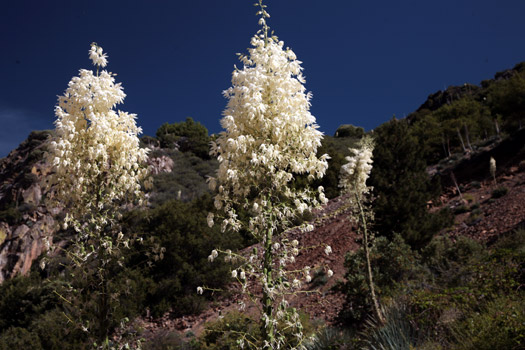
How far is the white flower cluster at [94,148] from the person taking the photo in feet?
10.7

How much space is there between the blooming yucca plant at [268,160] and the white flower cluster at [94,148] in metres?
1.13

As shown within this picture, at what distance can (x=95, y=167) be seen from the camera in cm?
327

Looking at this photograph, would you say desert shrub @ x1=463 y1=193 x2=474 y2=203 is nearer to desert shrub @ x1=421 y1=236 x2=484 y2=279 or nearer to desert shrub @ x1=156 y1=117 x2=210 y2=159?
desert shrub @ x1=421 y1=236 x2=484 y2=279

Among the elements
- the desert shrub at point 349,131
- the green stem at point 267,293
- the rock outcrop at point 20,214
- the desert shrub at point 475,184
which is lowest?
the green stem at point 267,293

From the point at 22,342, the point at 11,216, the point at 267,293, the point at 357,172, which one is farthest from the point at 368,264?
the point at 11,216

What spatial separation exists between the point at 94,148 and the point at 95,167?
0.67 ft

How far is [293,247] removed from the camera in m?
2.76

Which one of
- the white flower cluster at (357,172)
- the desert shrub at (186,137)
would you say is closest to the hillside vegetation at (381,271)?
the white flower cluster at (357,172)

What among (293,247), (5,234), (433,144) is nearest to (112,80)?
(293,247)

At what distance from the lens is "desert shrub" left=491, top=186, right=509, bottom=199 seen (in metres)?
13.5

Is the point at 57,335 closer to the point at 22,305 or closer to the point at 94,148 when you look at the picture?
the point at 22,305

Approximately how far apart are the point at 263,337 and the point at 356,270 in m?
5.87

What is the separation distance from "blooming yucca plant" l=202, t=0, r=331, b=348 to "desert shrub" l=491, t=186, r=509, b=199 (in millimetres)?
14043

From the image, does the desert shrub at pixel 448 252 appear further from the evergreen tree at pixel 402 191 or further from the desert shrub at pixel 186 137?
the desert shrub at pixel 186 137
